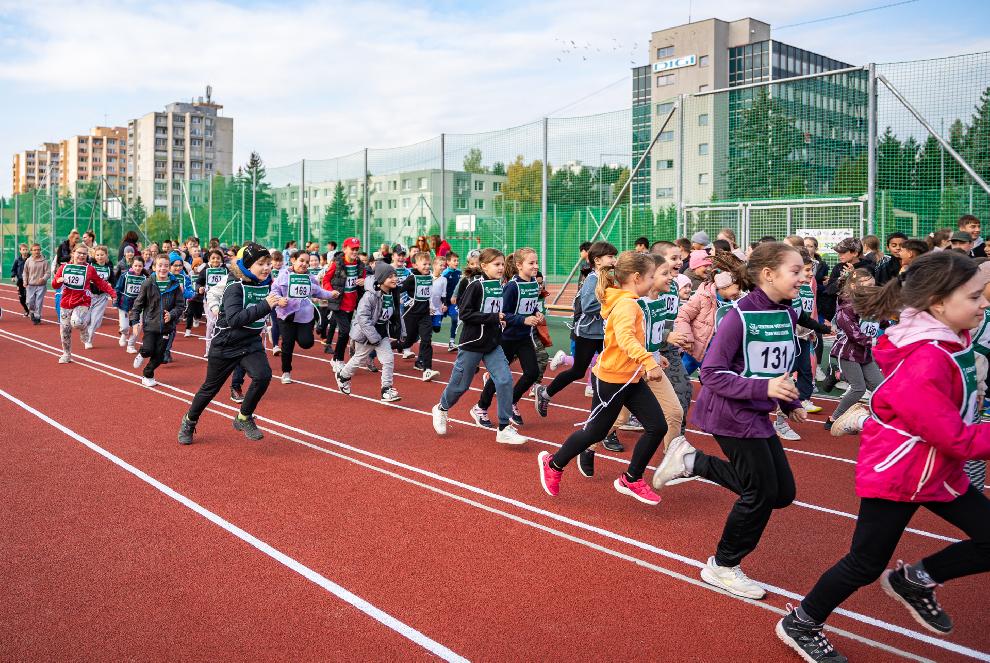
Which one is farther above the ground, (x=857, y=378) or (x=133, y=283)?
(x=133, y=283)

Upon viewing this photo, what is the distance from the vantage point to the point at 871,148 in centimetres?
1471

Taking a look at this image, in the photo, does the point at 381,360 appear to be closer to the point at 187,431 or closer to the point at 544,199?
the point at 187,431

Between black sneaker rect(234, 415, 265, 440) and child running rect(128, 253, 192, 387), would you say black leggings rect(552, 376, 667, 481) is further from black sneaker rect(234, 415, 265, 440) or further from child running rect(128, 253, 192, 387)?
child running rect(128, 253, 192, 387)

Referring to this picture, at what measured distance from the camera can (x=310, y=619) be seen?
177 inches

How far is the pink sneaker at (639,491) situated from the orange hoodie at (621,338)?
0.83 metres

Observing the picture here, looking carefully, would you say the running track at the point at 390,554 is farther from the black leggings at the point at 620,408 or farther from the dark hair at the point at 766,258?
the dark hair at the point at 766,258

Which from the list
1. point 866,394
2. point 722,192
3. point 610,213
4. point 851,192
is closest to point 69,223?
point 610,213

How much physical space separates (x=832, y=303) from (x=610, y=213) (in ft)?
22.7

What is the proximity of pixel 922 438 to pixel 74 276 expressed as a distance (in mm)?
15058

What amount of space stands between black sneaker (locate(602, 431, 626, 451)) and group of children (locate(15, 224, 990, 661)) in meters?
0.03

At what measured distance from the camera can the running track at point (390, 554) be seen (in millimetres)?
4254

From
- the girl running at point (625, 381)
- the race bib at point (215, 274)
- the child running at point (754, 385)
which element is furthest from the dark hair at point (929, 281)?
the race bib at point (215, 274)

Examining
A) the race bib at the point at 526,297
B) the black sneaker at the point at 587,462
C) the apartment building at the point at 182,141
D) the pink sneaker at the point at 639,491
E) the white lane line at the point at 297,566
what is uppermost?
the apartment building at the point at 182,141

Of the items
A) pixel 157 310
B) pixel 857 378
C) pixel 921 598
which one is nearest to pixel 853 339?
pixel 857 378
